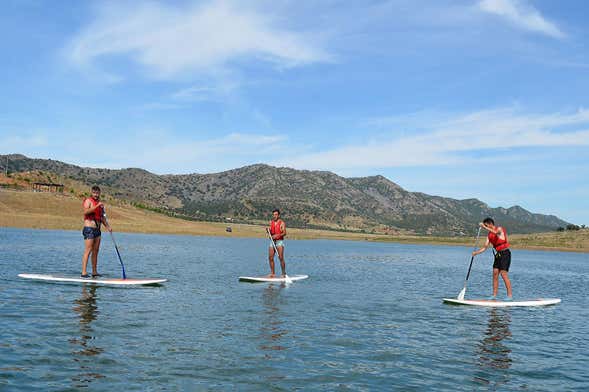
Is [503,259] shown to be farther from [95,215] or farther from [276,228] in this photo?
[95,215]

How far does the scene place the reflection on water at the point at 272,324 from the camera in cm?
1260

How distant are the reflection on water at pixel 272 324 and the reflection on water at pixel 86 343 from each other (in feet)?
12.1

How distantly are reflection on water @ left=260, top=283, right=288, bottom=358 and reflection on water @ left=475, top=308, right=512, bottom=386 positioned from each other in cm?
459

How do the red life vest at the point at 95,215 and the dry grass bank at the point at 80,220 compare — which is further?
the dry grass bank at the point at 80,220

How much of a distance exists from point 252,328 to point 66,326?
4.75 m

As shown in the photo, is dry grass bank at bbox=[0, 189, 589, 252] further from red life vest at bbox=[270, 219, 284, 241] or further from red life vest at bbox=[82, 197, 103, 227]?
red life vest at bbox=[82, 197, 103, 227]

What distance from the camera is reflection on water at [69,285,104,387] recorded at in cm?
953

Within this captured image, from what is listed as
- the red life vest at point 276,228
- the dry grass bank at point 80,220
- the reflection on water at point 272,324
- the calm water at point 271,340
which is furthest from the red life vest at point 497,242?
the dry grass bank at point 80,220

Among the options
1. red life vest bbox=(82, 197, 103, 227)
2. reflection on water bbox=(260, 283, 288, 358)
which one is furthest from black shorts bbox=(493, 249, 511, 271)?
red life vest bbox=(82, 197, 103, 227)

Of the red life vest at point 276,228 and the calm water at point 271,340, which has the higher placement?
the red life vest at point 276,228

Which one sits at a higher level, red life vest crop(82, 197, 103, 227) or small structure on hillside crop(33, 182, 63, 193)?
small structure on hillside crop(33, 182, 63, 193)

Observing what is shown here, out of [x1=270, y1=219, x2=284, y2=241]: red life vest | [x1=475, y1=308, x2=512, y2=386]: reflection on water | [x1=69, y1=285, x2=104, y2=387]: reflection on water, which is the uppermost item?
[x1=270, y1=219, x2=284, y2=241]: red life vest

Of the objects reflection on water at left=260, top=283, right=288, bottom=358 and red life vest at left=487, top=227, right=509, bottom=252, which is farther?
red life vest at left=487, top=227, right=509, bottom=252

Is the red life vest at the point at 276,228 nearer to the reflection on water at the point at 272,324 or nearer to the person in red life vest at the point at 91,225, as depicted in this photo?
the reflection on water at the point at 272,324
